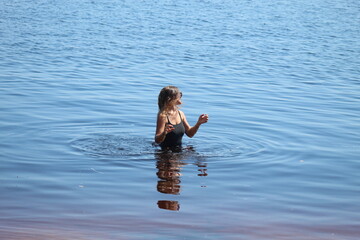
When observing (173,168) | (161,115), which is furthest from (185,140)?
(173,168)

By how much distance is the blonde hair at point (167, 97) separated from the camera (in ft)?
33.8

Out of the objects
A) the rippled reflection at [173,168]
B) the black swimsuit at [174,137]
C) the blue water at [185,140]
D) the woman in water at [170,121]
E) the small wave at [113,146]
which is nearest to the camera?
the blue water at [185,140]

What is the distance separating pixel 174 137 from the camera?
10695 millimetres

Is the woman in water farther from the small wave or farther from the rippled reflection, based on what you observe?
the small wave

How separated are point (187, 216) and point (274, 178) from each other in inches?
93.7

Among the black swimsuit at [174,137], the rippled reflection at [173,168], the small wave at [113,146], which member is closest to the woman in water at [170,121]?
the black swimsuit at [174,137]

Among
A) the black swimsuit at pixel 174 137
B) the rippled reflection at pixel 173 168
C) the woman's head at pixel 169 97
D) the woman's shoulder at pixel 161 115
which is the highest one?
the woman's head at pixel 169 97

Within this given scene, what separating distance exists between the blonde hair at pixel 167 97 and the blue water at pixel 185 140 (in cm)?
84

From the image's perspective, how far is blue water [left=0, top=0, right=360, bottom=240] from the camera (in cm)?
778

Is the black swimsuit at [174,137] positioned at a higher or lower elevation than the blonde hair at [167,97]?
lower

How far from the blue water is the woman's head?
859mm

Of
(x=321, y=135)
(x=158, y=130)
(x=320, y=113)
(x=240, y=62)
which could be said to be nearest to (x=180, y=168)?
→ (x=158, y=130)

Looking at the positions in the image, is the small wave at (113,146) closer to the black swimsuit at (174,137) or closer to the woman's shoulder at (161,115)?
the black swimsuit at (174,137)

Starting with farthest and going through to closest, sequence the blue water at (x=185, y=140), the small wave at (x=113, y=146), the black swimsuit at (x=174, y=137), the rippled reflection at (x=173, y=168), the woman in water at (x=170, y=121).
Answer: the small wave at (x=113, y=146)
the black swimsuit at (x=174, y=137)
the woman in water at (x=170, y=121)
the rippled reflection at (x=173, y=168)
the blue water at (x=185, y=140)
